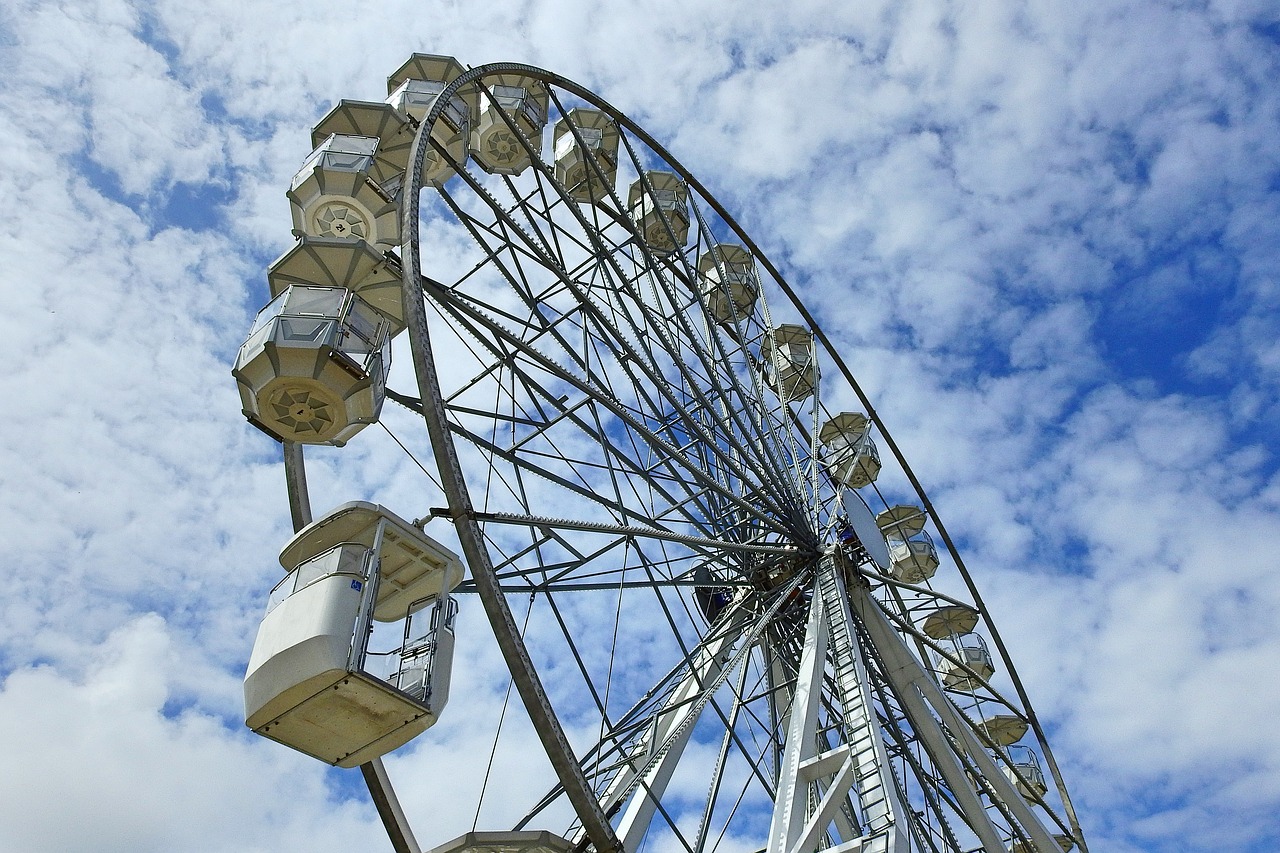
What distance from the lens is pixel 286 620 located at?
738 cm

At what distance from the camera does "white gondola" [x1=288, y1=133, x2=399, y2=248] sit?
9961 mm

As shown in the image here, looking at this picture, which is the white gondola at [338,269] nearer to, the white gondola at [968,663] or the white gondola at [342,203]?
the white gondola at [342,203]

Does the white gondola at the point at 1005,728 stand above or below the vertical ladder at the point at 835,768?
above

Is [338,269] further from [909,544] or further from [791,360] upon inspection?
[909,544]

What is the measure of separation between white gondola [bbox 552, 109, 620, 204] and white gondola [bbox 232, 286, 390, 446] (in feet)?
18.8

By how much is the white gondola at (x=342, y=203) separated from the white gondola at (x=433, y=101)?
54 centimetres

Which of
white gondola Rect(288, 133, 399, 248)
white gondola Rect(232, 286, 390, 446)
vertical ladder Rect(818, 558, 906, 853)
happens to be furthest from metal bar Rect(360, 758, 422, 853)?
white gondola Rect(288, 133, 399, 248)

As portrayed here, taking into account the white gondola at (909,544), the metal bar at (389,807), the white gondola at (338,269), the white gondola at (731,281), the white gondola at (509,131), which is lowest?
the metal bar at (389,807)

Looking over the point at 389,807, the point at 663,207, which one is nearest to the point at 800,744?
the point at 389,807

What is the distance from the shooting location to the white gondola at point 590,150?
46.8 feet

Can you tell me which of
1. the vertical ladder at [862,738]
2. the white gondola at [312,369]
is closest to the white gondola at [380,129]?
the white gondola at [312,369]

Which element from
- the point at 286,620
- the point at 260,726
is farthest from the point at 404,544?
the point at 260,726

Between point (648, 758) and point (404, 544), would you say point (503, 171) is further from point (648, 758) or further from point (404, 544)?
point (648, 758)

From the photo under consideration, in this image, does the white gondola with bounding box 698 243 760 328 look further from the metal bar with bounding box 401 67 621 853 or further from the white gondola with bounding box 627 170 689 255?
the metal bar with bounding box 401 67 621 853
